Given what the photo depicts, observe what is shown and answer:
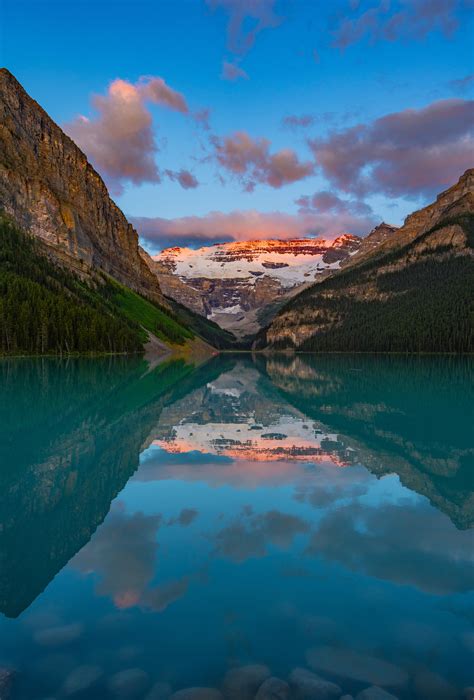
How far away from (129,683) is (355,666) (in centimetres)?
304

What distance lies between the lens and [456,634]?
291 inches

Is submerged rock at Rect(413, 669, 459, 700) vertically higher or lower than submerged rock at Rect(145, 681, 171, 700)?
higher

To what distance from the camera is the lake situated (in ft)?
21.5

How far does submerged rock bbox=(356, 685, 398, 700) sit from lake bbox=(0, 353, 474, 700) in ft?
0.62

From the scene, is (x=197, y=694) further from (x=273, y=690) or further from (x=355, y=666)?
(x=355, y=666)

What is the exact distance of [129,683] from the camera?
625cm

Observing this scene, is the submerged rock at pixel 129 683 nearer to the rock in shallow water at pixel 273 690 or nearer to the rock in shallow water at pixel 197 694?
the rock in shallow water at pixel 197 694

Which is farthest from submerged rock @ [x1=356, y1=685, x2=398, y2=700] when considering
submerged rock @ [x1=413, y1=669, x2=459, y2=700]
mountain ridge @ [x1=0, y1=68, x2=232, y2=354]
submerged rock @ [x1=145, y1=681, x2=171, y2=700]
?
mountain ridge @ [x1=0, y1=68, x2=232, y2=354]

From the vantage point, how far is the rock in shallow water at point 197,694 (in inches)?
234

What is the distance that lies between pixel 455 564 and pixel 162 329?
19311 centimetres

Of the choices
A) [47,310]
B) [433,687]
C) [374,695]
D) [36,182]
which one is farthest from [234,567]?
[36,182]

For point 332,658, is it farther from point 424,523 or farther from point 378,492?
point 378,492

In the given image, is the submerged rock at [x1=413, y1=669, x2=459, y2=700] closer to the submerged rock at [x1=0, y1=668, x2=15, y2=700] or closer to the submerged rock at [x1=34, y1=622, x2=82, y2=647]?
the submerged rock at [x1=34, y1=622, x2=82, y2=647]

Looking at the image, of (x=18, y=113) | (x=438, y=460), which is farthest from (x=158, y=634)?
(x=18, y=113)
